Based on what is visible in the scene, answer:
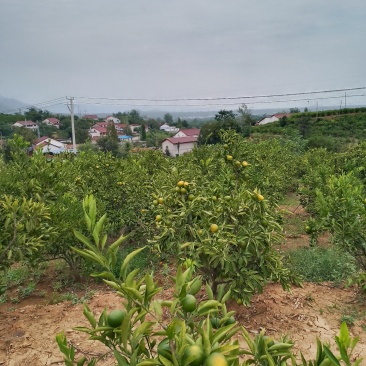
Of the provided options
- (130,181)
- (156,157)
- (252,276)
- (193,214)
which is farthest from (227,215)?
(156,157)

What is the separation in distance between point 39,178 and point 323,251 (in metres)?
4.26

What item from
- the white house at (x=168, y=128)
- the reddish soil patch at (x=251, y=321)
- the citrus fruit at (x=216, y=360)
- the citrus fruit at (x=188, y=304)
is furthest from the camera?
the white house at (x=168, y=128)

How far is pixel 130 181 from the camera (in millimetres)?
5691

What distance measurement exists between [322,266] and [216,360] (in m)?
4.19

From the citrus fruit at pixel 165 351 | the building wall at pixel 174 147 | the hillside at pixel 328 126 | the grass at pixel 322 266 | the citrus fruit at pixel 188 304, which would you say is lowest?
the building wall at pixel 174 147

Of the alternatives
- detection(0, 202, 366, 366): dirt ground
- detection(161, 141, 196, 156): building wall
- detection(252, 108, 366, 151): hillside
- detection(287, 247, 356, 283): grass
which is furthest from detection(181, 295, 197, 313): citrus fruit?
detection(161, 141, 196, 156): building wall

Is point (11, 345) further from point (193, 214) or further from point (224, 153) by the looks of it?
point (224, 153)

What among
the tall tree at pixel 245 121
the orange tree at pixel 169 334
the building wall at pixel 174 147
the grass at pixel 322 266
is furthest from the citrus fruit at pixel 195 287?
the building wall at pixel 174 147

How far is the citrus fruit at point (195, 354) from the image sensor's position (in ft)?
3.15

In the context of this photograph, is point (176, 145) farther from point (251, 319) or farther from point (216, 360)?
point (216, 360)

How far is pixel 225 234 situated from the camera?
3020 mm

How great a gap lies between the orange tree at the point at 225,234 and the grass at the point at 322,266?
1196 millimetres

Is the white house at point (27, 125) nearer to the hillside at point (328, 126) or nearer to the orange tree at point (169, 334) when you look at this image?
the hillside at point (328, 126)

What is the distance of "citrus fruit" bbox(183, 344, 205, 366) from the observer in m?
0.96
